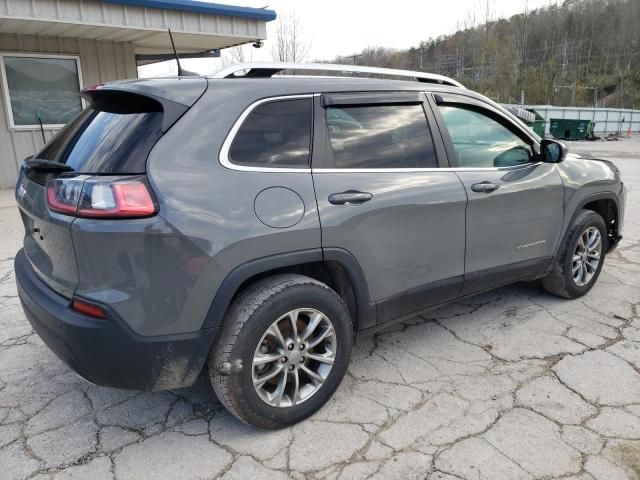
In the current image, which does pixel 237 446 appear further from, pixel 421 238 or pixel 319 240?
pixel 421 238

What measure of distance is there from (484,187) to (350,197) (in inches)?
43.8

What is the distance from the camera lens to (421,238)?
2.94 m

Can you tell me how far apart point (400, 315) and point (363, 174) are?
90cm

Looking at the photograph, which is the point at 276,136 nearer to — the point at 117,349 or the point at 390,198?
the point at 390,198

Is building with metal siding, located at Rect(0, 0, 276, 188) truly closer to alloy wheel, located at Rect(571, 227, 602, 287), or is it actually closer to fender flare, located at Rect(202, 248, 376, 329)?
→ fender flare, located at Rect(202, 248, 376, 329)

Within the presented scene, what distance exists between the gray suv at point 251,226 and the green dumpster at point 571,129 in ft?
78.8

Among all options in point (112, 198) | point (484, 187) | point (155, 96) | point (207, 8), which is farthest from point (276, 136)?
point (207, 8)

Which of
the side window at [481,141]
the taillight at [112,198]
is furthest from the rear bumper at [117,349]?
the side window at [481,141]

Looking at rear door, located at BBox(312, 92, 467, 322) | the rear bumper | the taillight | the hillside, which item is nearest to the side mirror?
rear door, located at BBox(312, 92, 467, 322)

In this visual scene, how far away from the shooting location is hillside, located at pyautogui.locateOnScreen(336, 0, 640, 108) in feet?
138

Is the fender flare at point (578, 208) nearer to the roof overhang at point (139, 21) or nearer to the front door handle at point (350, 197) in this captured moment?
the front door handle at point (350, 197)

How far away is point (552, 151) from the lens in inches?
144

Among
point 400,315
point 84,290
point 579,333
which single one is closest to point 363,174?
point 400,315

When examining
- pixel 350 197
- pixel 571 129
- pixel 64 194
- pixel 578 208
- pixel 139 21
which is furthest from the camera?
pixel 571 129
